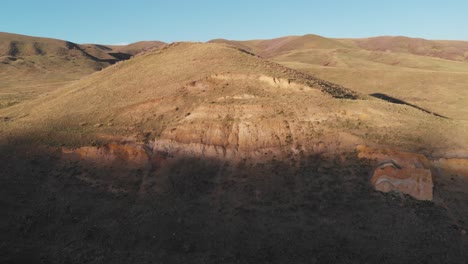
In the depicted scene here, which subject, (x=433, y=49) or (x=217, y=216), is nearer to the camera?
(x=217, y=216)

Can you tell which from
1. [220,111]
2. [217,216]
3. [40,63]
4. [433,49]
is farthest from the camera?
[433,49]

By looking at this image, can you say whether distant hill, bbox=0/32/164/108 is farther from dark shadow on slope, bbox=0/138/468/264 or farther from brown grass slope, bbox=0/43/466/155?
dark shadow on slope, bbox=0/138/468/264

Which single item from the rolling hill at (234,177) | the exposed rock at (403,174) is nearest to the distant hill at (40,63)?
the rolling hill at (234,177)

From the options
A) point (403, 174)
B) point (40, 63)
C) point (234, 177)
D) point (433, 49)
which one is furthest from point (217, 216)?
point (433, 49)

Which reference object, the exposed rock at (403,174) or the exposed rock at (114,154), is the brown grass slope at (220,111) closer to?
the exposed rock at (114,154)

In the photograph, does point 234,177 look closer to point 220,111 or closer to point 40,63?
point 220,111

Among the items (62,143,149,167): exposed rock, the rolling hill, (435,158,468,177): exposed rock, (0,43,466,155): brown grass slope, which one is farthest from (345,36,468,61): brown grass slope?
(62,143,149,167): exposed rock

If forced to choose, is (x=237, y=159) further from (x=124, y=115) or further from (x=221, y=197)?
(x=124, y=115)

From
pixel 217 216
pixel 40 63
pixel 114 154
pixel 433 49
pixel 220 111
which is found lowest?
pixel 217 216
